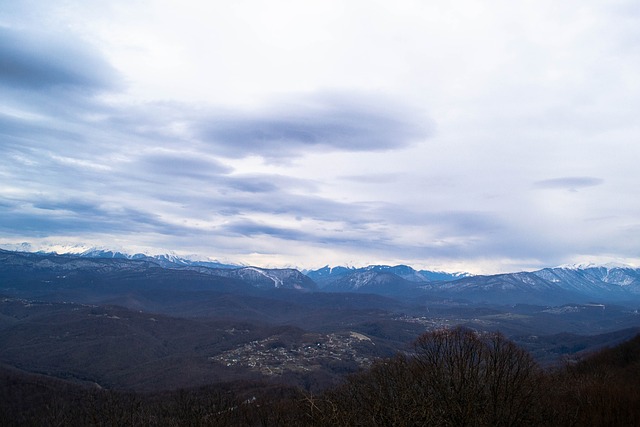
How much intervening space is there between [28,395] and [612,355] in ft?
575

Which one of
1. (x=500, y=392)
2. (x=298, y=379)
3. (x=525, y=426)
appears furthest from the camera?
(x=298, y=379)

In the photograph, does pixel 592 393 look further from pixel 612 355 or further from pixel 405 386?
pixel 612 355

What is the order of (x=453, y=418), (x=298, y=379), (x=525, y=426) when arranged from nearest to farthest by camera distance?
(x=453, y=418) < (x=525, y=426) < (x=298, y=379)

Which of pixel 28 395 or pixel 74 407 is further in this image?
pixel 28 395

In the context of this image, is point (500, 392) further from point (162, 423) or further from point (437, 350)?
point (162, 423)

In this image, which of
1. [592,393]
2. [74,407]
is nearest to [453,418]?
[592,393]

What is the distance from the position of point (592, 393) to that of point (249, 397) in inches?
4182

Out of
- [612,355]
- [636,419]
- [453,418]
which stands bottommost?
[612,355]

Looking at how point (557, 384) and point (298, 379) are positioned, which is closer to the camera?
point (557, 384)

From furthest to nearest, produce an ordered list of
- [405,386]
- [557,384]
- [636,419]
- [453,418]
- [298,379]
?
1. [298,379]
2. [557,384]
3. [405,386]
4. [453,418]
5. [636,419]

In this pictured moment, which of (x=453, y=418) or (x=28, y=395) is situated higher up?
(x=453, y=418)

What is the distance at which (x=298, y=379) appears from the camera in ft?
598

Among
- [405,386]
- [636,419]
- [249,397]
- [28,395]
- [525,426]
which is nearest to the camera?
[636,419]

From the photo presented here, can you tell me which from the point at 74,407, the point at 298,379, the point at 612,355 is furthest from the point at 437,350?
the point at 298,379
